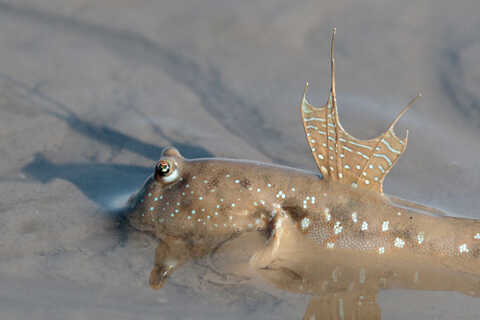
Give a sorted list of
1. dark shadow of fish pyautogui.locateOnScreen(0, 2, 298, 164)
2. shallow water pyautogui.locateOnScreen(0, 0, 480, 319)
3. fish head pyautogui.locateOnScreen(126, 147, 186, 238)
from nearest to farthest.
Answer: shallow water pyautogui.locateOnScreen(0, 0, 480, 319) < fish head pyautogui.locateOnScreen(126, 147, 186, 238) < dark shadow of fish pyautogui.locateOnScreen(0, 2, 298, 164)

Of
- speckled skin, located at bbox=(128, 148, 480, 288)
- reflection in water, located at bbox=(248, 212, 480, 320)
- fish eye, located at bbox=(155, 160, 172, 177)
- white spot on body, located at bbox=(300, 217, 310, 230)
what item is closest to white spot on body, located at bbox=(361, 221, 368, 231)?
speckled skin, located at bbox=(128, 148, 480, 288)

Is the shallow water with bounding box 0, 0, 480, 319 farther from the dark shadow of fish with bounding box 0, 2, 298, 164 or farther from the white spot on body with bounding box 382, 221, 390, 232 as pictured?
the white spot on body with bounding box 382, 221, 390, 232

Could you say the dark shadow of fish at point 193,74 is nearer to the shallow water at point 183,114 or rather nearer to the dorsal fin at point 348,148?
the shallow water at point 183,114

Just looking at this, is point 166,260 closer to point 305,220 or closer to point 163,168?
point 163,168

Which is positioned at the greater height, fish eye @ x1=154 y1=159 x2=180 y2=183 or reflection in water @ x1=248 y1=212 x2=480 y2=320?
fish eye @ x1=154 y1=159 x2=180 y2=183

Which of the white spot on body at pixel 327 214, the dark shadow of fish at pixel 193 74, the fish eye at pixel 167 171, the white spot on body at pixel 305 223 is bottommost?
the white spot on body at pixel 305 223

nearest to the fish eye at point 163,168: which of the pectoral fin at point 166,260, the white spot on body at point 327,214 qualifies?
the pectoral fin at point 166,260
